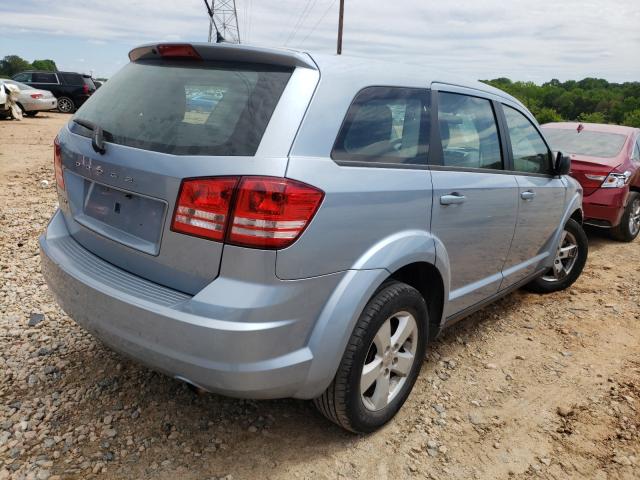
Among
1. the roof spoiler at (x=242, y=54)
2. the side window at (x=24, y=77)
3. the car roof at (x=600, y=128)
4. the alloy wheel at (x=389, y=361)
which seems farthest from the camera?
the side window at (x=24, y=77)

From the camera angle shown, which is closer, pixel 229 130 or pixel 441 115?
pixel 229 130

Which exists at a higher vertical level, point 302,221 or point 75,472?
point 302,221

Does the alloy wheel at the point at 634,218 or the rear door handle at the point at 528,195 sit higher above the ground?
the rear door handle at the point at 528,195

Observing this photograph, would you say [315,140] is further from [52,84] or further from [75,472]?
[52,84]

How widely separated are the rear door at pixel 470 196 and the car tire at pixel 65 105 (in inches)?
940

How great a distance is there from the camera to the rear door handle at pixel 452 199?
257 centimetres

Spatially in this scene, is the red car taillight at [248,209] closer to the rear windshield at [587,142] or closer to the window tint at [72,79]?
the rear windshield at [587,142]

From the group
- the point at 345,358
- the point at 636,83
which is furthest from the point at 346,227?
the point at 636,83

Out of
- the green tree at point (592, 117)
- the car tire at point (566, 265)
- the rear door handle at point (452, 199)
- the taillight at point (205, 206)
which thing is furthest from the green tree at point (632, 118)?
the taillight at point (205, 206)

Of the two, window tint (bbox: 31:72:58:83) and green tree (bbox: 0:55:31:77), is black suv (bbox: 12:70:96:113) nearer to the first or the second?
window tint (bbox: 31:72:58:83)

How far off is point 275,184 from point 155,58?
1.08m

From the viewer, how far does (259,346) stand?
1871mm

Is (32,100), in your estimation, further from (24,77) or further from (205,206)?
(205,206)

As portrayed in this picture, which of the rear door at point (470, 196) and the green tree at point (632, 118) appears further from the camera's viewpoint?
the green tree at point (632, 118)
